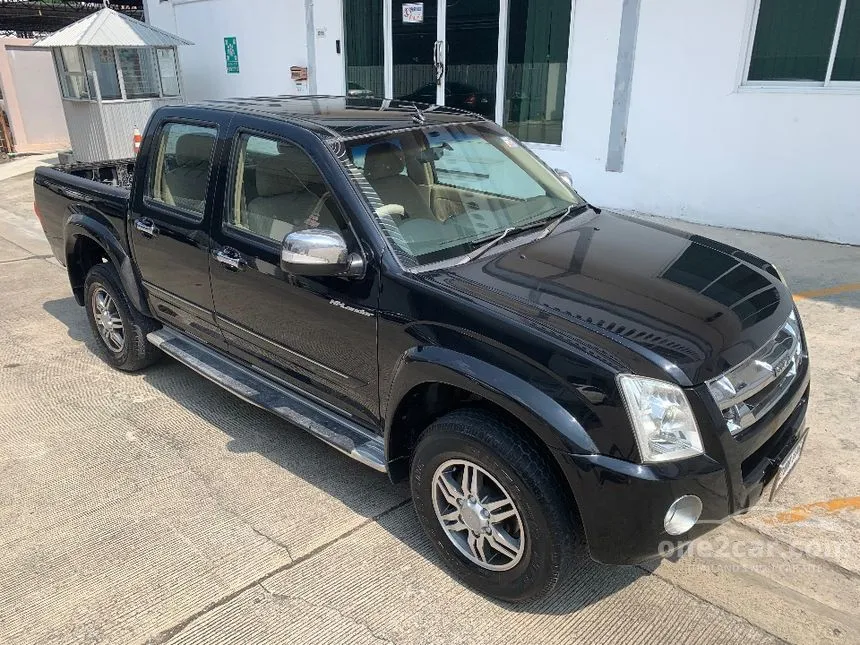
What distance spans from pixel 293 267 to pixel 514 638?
5.56 feet

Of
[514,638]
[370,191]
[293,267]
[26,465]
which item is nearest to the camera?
[514,638]

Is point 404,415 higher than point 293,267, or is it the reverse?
point 293,267

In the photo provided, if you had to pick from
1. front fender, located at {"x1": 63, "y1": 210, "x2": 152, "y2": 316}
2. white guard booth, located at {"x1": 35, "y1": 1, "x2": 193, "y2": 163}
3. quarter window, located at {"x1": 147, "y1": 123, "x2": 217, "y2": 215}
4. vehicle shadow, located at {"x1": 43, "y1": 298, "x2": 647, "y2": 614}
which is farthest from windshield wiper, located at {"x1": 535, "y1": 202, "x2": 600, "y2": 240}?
white guard booth, located at {"x1": 35, "y1": 1, "x2": 193, "y2": 163}

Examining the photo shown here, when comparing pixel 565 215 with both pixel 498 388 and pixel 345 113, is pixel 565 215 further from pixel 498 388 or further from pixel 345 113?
pixel 498 388

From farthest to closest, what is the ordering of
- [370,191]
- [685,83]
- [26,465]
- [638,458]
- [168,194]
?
[685,83] → [168,194] → [26,465] → [370,191] → [638,458]

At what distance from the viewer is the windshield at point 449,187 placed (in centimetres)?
300

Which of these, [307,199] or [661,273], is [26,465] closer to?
[307,199]

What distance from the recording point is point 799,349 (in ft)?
9.46

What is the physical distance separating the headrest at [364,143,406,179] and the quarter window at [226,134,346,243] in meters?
0.23

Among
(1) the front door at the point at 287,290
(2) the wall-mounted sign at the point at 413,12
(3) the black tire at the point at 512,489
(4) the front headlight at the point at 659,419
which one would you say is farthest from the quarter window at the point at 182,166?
(2) the wall-mounted sign at the point at 413,12

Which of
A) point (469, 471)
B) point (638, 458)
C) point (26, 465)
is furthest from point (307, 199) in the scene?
point (26, 465)

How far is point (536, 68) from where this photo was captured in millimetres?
8625

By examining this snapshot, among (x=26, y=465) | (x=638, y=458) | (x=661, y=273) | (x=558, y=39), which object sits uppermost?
(x=558, y=39)

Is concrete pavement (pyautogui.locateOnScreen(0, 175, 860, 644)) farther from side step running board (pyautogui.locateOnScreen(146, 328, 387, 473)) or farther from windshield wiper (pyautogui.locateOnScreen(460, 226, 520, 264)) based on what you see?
windshield wiper (pyautogui.locateOnScreen(460, 226, 520, 264))
